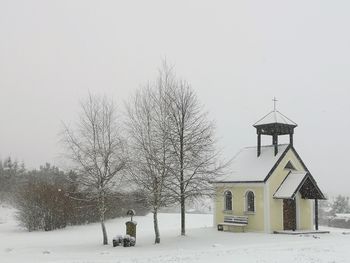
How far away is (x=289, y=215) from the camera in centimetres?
3275

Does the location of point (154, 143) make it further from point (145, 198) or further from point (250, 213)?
point (250, 213)

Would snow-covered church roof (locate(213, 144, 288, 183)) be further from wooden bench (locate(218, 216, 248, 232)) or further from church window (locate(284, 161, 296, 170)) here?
wooden bench (locate(218, 216, 248, 232))

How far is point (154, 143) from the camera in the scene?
2639 centimetres

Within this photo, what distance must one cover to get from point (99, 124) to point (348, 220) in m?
43.0

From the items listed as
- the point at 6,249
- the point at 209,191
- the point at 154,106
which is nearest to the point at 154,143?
the point at 154,106

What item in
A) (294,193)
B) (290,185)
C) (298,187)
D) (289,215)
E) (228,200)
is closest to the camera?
(294,193)

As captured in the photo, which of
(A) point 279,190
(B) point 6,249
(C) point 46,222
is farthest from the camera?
(C) point 46,222

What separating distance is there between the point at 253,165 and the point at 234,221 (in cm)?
405

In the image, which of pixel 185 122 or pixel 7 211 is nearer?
pixel 185 122

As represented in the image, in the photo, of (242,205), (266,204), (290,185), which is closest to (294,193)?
(290,185)

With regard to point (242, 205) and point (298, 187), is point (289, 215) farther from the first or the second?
point (242, 205)

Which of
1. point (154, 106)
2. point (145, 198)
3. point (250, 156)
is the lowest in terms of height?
point (145, 198)

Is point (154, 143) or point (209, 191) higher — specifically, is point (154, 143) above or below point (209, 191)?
above

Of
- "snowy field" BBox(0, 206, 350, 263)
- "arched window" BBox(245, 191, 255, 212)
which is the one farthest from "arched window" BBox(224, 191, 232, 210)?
"snowy field" BBox(0, 206, 350, 263)
